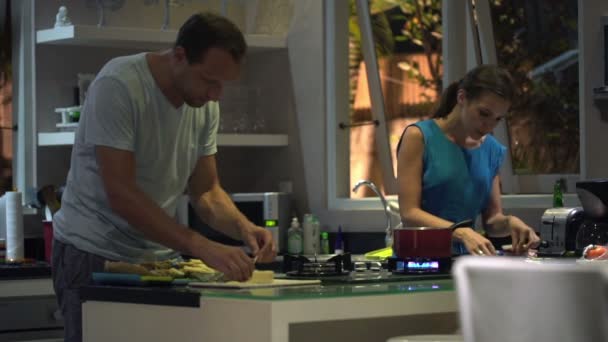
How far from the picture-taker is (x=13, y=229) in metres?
5.64

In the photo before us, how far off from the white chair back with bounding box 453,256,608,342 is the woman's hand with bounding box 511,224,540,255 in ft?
5.70

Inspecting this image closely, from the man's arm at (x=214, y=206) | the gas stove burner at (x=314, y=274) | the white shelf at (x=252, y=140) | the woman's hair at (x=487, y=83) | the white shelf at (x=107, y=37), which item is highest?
the white shelf at (x=107, y=37)

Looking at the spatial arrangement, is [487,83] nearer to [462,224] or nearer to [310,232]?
[462,224]

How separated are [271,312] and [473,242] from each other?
3.56ft

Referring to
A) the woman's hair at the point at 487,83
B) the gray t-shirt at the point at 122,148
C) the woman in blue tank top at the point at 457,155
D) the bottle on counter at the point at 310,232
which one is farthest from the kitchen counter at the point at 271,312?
the bottle on counter at the point at 310,232

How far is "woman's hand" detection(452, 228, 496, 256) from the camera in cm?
344

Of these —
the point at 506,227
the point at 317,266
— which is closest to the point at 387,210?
the point at 506,227

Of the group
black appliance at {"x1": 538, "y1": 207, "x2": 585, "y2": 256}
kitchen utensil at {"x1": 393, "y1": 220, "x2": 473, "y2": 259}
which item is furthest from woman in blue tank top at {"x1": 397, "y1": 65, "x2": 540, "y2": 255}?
kitchen utensil at {"x1": 393, "y1": 220, "x2": 473, "y2": 259}

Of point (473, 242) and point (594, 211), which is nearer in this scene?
point (473, 242)

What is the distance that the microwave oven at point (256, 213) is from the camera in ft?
20.5

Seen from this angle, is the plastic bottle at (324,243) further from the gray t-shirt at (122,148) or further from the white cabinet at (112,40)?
the gray t-shirt at (122,148)

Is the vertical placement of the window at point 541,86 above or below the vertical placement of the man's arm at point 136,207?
above

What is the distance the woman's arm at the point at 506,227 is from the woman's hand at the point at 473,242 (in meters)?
0.27

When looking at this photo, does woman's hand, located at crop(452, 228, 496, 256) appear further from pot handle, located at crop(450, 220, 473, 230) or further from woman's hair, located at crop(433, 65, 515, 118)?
woman's hair, located at crop(433, 65, 515, 118)
